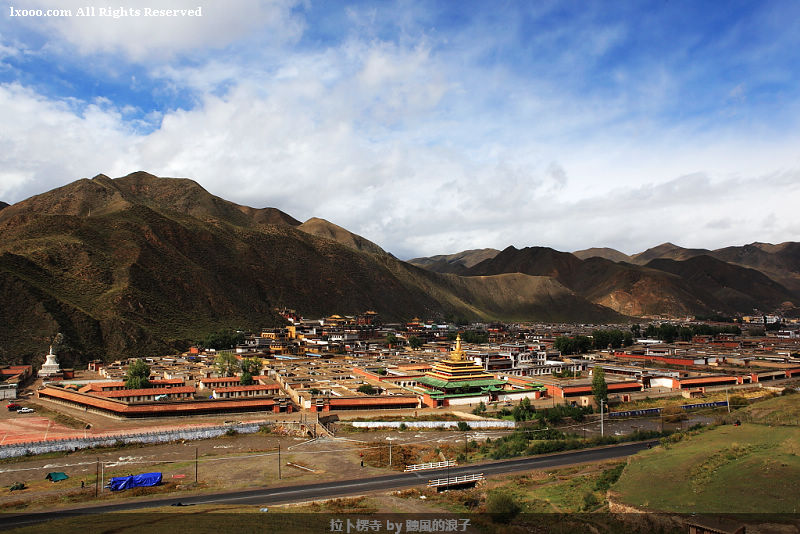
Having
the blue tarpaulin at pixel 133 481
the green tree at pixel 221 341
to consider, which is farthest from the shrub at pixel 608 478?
the green tree at pixel 221 341

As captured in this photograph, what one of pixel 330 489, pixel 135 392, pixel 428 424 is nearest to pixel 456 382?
pixel 428 424

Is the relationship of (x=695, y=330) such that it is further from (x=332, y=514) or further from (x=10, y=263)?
(x=10, y=263)

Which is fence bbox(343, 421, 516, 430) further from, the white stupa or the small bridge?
the white stupa

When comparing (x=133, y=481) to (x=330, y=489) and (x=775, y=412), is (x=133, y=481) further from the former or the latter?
(x=775, y=412)

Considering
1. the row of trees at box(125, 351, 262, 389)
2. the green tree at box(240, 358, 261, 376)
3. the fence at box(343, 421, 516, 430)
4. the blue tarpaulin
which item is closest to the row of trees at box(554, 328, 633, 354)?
the green tree at box(240, 358, 261, 376)

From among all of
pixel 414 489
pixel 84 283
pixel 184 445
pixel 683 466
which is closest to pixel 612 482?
pixel 683 466
